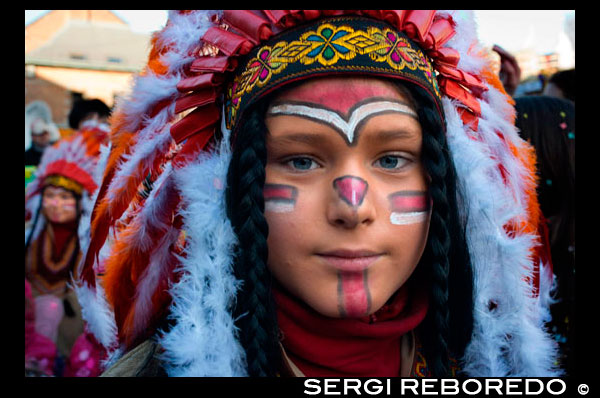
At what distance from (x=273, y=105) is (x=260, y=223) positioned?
31 centimetres

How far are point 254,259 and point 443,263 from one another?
53cm

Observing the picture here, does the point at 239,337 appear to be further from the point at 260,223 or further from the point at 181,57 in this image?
the point at 181,57

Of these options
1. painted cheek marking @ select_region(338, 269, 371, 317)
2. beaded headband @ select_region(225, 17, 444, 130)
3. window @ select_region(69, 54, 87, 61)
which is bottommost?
painted cheek marking @ select_region(338, 269, 371, 317)

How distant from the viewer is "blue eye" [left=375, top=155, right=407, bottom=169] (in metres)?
1.30

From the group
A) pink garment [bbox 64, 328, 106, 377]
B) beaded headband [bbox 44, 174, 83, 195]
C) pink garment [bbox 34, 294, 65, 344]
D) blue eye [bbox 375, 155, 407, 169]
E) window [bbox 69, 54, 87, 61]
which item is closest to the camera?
blue eye [bbox 375, 155, 407, 169]

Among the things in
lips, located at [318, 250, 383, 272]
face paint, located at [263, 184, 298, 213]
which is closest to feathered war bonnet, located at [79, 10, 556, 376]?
face paint, located at [263, 184, 298, 213]

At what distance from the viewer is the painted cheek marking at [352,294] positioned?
1.24 m

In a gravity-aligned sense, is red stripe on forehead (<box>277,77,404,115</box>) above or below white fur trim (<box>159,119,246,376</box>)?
above

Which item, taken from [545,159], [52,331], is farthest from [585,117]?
[52,331]

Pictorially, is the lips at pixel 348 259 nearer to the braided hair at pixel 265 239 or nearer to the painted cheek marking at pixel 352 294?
the painted cheek marking at pixel 352 294

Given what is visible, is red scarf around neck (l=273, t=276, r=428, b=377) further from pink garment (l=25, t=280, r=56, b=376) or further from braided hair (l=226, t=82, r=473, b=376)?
pink garment (l=25, t=280, r=56, b=376)

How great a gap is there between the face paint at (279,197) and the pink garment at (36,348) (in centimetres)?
257

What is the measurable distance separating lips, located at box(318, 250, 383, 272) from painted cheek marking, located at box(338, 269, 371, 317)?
0.06 feet

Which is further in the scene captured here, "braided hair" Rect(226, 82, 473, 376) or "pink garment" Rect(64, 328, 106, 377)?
"pink garment" Rect(64, 328, 106, 377)
